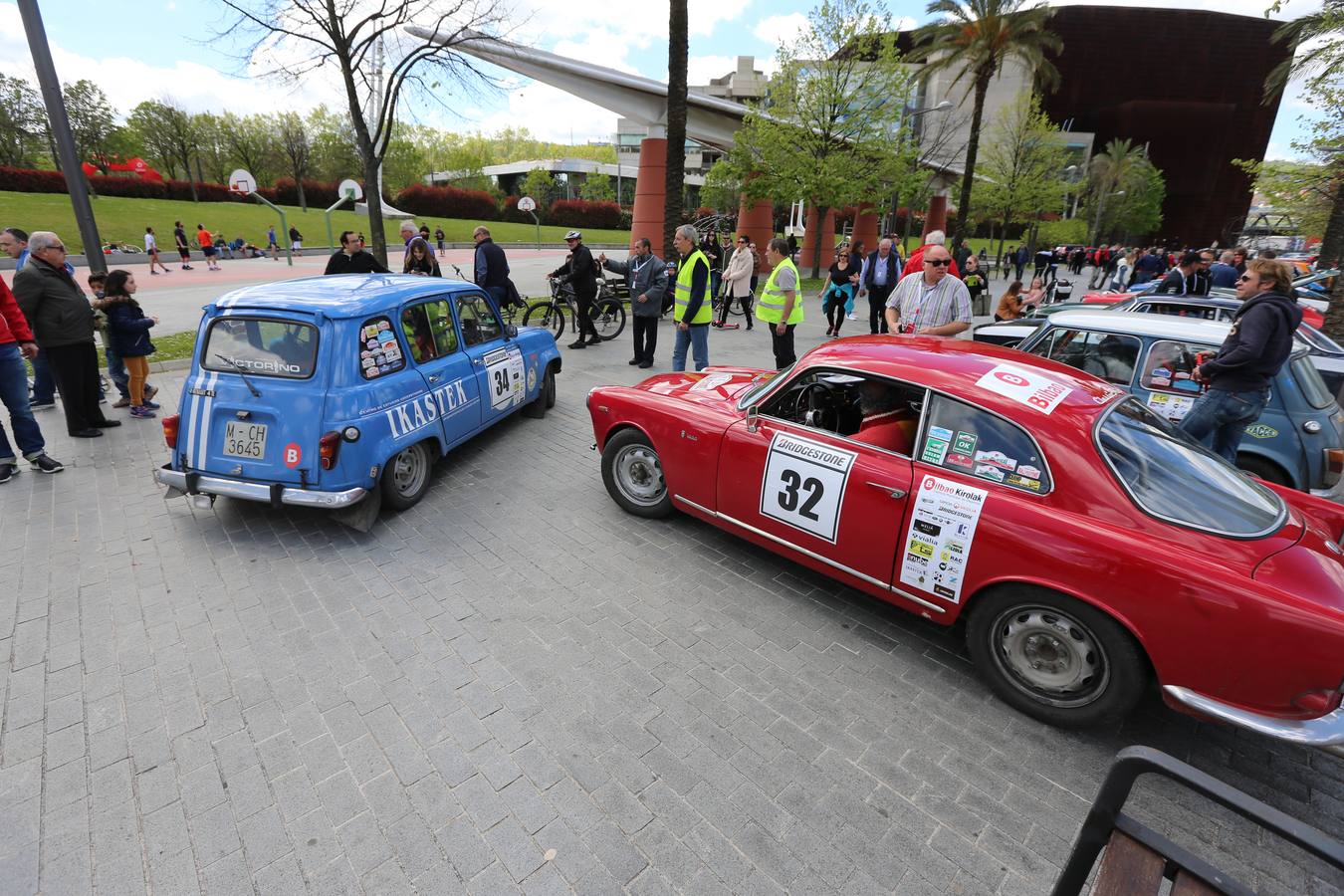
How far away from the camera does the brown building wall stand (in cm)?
5716

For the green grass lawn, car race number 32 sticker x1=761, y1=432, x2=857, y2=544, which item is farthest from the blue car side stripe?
the green grass lawn

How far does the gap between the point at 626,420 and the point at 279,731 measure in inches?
106

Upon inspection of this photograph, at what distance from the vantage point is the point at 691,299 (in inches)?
293

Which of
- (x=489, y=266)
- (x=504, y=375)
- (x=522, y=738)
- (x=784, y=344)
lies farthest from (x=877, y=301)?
(x=522, y=738)

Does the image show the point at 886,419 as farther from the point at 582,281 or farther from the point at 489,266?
the point at 489,266

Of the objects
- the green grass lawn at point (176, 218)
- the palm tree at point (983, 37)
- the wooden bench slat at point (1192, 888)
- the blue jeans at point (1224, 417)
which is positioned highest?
the palm tree at point (983, 37)

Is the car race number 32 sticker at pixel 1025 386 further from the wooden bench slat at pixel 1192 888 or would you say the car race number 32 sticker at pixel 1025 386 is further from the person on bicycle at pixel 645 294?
the person on bicycle at pixel 645 294

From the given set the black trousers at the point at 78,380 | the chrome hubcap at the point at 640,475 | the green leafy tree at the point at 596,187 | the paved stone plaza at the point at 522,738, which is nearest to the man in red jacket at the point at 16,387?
the black trousers at the point at 78,380

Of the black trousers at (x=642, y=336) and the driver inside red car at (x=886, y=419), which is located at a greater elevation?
the driver inside red car at (x=886, y=419)

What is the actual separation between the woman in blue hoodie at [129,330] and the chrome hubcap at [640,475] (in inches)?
205

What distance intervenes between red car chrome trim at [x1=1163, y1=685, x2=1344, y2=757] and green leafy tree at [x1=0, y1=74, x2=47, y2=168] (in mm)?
63705

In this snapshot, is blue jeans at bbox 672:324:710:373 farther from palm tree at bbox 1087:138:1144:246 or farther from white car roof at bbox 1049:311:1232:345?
palm tree at bbox 1087:138:1144:246

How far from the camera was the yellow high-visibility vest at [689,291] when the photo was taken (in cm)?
732

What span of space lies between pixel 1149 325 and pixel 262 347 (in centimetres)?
699
